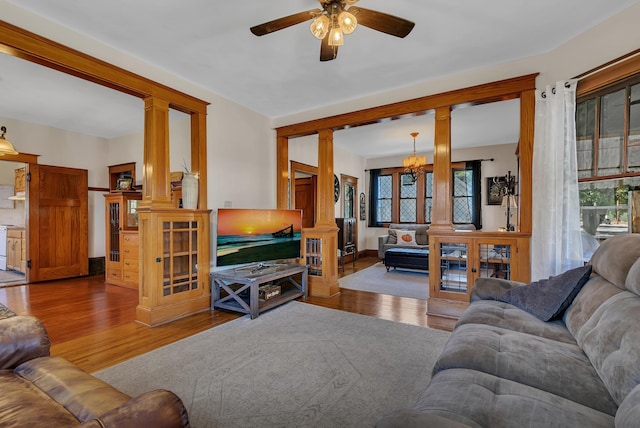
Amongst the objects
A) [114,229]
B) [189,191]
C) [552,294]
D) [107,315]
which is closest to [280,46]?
[189,191]

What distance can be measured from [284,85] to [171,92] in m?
1.30

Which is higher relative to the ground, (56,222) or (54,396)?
(56,222)

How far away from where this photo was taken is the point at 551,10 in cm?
236

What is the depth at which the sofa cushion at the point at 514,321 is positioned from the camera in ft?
5.73

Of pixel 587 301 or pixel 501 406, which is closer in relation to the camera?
pixel 501 406

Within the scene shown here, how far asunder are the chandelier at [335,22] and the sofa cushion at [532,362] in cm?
198

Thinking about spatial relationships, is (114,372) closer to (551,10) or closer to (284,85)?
(284,85)

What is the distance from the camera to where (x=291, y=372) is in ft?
7.22

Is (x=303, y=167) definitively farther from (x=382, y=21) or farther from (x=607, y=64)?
(x=607, y=64)

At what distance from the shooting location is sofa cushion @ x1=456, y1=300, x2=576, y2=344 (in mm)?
1745

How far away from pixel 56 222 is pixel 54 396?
18.6 feet

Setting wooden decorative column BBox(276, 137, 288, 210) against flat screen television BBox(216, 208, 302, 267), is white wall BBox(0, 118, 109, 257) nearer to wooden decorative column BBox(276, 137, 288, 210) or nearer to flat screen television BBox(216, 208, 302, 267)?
wooden decorative column BBox(276, 137, 288, 210)

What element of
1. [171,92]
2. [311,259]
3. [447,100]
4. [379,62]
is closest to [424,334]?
[311,259]

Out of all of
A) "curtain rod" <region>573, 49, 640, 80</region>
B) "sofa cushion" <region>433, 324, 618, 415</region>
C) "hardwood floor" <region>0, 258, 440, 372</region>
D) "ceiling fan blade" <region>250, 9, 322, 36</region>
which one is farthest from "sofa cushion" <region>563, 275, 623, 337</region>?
"ceiling fan blade" <region>250, 9, 322, 36</region>
